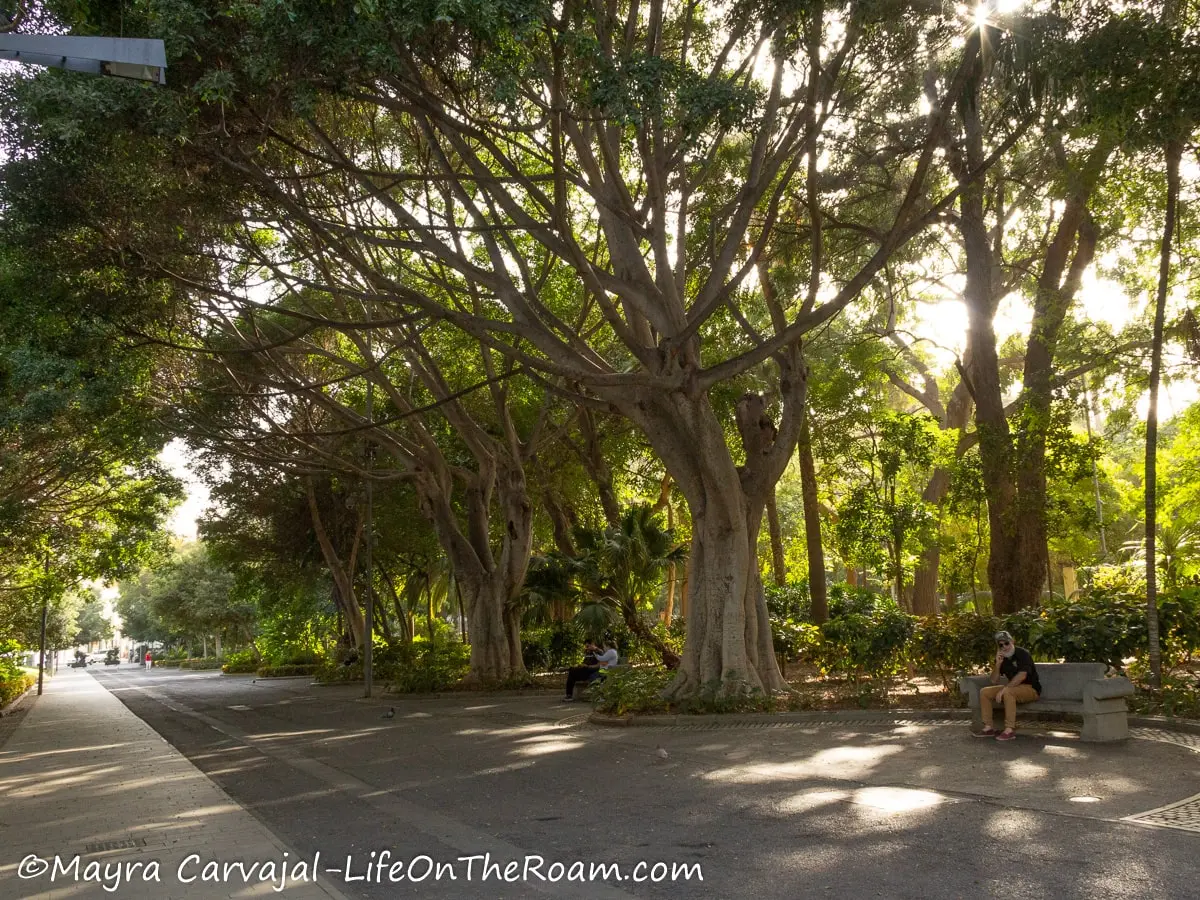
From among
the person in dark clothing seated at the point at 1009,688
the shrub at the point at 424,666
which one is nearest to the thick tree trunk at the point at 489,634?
the shrub at the point at 424,666

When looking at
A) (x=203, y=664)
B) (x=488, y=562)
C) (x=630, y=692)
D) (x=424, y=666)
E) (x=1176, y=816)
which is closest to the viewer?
(x=1176, y=816)

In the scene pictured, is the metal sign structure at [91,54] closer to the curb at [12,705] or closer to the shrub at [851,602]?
the shrub at [851,602]

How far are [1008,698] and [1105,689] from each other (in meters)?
1.05

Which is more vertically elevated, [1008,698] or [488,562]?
[488,562]

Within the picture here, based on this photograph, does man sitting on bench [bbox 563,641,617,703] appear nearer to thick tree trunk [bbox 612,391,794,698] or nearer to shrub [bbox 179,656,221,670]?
thick tree trunk [bbox 612,391,794,698]

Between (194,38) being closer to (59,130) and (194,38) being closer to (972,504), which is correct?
(59,130)

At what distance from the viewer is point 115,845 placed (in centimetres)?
730

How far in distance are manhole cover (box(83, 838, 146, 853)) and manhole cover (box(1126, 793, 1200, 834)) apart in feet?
22.9

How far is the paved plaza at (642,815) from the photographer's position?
573 cm

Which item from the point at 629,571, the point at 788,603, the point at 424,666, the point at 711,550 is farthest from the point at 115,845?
the point at 788,603

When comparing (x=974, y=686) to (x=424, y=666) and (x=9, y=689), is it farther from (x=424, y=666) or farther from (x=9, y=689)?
(x=9, y=689)

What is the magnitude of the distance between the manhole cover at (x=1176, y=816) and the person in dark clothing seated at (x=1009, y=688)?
3428 mm

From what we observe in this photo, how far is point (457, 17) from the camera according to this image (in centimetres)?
874

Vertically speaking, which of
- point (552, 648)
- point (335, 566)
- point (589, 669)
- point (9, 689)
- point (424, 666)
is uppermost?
point (335, 566)
